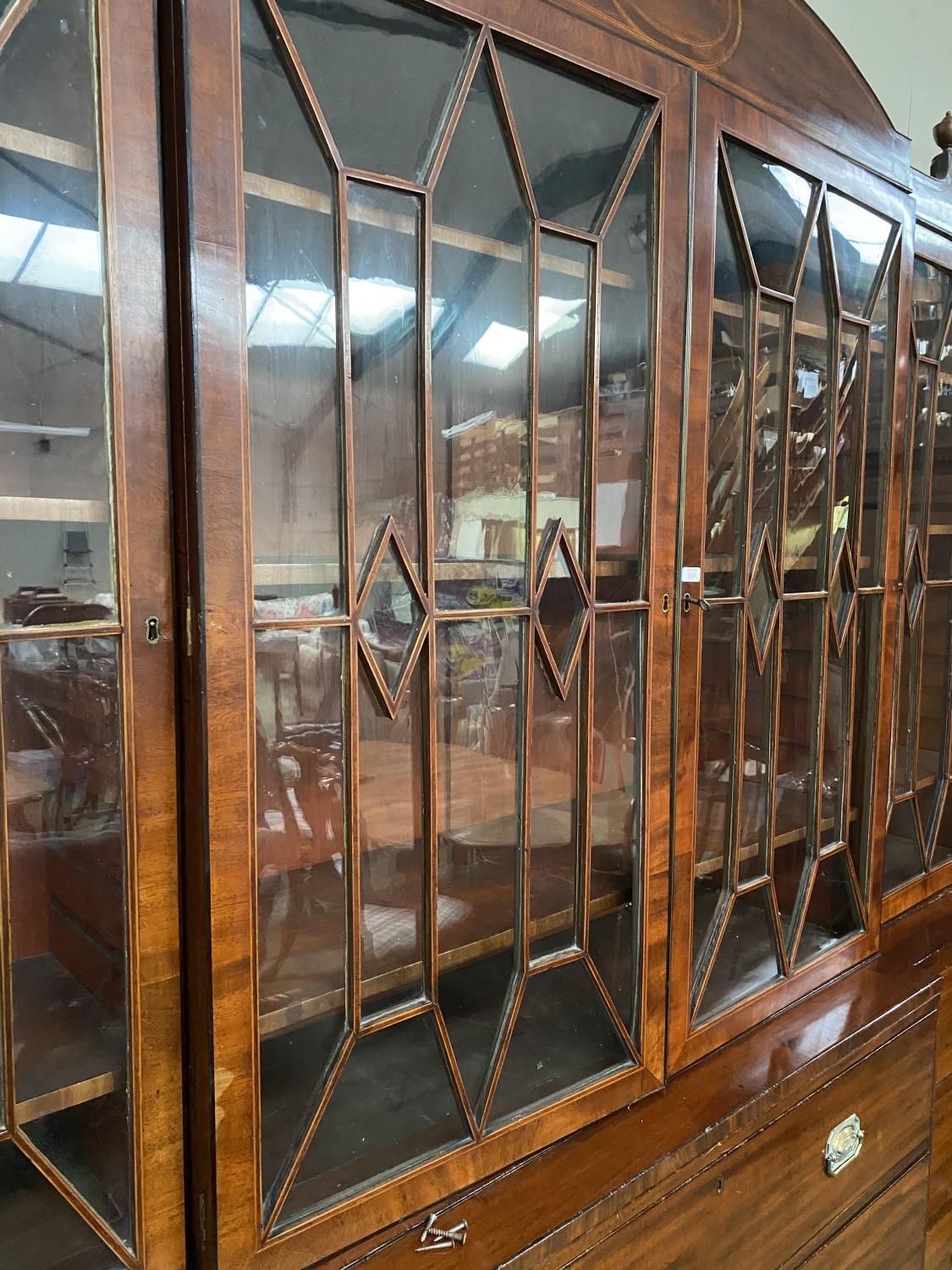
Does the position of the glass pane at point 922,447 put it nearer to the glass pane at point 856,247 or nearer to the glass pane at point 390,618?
the glass pane at point 856,247

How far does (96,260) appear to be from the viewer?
572 millimetres

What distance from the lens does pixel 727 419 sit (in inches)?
37.2

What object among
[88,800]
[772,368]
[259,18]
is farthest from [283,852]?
[772,368]

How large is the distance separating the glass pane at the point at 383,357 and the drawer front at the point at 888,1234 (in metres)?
0.97

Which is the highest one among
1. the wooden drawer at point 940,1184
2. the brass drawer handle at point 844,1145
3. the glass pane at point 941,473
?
the glass pane at point 941,473

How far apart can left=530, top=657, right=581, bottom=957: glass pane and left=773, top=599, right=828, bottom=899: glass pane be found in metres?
0.35

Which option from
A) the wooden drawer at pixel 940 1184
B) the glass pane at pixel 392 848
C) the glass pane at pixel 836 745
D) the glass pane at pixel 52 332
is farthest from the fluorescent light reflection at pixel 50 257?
the wooden drawer at pixel 940 1184

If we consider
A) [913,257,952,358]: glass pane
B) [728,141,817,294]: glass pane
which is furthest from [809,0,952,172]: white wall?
[728,141,817,294]: glass pane

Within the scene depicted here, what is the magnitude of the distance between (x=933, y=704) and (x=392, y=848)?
106 centimetres

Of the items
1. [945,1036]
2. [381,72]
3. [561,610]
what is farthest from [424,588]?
[945,1036]

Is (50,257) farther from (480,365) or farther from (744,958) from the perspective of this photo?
(744,958)

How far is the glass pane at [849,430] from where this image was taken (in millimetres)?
1082

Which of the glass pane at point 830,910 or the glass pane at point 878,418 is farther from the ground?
the glass pane at point 878,418

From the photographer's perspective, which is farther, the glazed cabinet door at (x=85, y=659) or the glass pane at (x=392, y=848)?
the glass pane at (x=392, y=848)
